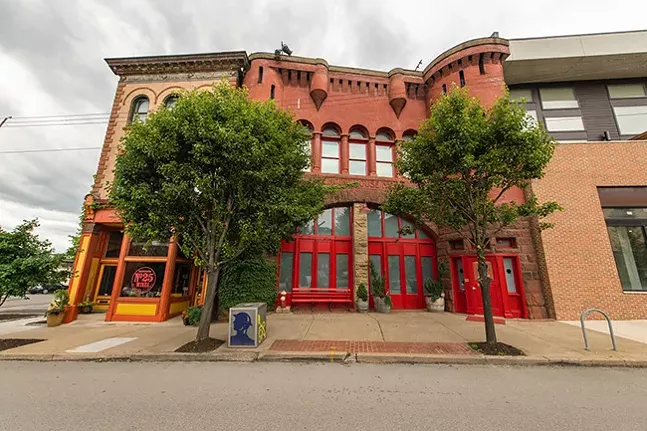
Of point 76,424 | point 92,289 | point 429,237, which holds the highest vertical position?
point 429,237

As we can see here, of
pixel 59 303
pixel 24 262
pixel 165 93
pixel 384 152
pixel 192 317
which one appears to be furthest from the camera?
pixel 384 152

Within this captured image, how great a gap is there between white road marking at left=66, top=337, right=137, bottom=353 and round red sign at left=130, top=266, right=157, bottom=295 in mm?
3544

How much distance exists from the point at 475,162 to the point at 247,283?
8.83 metres

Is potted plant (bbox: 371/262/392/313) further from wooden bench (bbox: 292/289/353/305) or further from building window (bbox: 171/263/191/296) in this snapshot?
building window (bbox: 171/263/191/296)

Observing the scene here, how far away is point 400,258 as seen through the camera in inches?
511

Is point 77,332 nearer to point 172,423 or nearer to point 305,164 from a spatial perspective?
point 172,423

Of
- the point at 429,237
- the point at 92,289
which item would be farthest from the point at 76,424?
the point at 429,237

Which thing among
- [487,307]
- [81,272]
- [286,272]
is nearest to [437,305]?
[487,307]

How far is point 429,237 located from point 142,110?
16312 millimetres

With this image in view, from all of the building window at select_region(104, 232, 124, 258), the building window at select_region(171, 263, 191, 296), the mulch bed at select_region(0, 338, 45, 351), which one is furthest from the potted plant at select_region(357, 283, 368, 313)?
the building window at select_region(104, 232, 124, 258)

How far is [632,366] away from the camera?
5688mm

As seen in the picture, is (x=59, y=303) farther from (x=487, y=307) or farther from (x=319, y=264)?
(x=487, y=307)

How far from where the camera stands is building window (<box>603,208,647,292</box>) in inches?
423

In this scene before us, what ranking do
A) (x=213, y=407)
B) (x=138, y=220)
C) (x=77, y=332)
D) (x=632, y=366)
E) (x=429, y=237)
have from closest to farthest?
(x=213, y=407)
(x=632, y=366)
(x=138, y=220)
(x=77, y=332)
(x=429, y=237)
